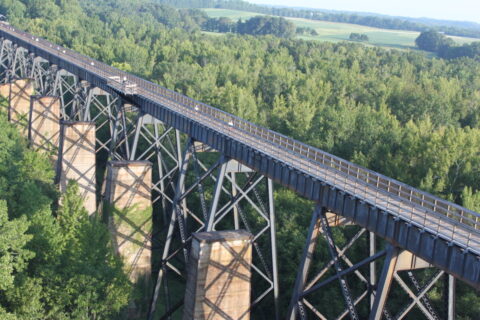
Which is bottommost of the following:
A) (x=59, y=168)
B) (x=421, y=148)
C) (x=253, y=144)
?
(x=59, y=168)

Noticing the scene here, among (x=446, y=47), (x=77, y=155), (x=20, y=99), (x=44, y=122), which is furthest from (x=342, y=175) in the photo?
(x=446, y=47)

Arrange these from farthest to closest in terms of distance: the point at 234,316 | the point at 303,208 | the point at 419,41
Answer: the point at 419,41 < the point at 303,208 < the point at 234,316

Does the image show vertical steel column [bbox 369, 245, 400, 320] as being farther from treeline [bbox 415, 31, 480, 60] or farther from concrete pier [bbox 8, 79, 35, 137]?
treeline [bbox 415, 31, 480, 60]

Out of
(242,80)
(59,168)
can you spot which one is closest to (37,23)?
(242,80)

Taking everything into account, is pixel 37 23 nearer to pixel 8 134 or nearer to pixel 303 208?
pixel 8 134

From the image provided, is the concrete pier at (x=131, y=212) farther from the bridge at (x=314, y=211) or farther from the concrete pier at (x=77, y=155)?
the concrete pier at (x=77, y=155)

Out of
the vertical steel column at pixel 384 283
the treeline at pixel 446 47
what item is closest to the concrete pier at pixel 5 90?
the vertical steel column at pixel 384 283
